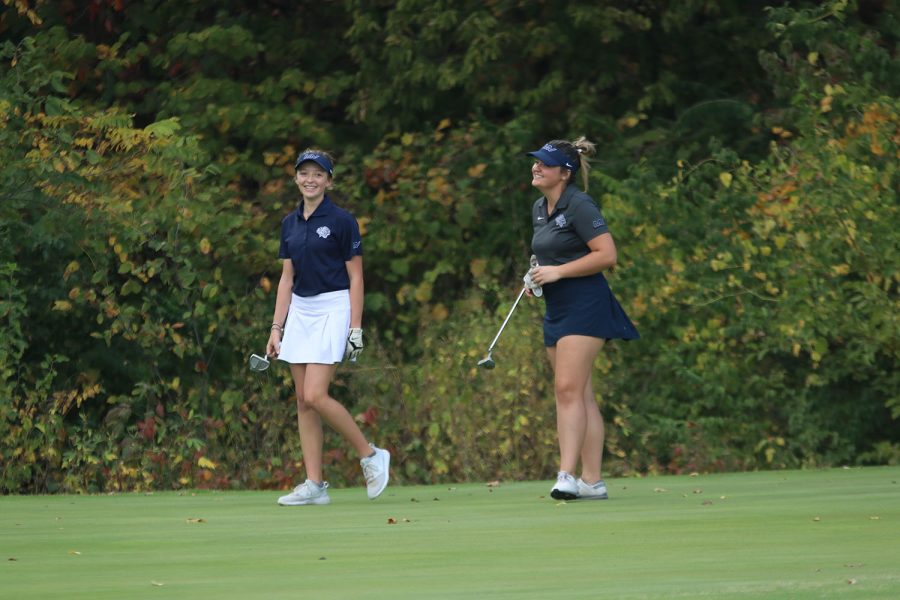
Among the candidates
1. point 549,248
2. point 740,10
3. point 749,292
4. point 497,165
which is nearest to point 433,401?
point 749,292

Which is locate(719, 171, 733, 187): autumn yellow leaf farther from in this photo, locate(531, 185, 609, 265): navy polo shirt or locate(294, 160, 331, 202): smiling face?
locate(294, 160, 331, 202): smiling face

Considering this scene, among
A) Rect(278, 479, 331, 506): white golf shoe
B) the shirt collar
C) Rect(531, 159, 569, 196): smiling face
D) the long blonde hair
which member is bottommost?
Rect(278, 479, 331, 506): white golf shoe

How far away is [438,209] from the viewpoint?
18.6 meters

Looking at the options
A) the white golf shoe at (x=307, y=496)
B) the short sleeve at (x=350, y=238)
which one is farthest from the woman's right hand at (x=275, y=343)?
the white golf shoe at (x=307, y=496)

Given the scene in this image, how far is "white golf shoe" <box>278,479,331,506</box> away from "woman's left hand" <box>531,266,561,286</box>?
190 centimetres

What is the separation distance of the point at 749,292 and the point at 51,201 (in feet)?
19.4

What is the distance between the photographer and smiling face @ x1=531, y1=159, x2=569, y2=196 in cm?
1041

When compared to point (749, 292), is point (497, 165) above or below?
above

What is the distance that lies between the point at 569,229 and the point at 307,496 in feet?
7.41

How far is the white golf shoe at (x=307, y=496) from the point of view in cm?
1099

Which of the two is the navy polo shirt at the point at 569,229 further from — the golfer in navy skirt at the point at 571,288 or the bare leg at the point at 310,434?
the bare leg at the point at 310,434

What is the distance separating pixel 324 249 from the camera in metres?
10.7

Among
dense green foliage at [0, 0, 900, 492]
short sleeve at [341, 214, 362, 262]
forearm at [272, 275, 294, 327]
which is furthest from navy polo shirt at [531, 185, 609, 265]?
dense green foliage at [0, 0, 900, 492]

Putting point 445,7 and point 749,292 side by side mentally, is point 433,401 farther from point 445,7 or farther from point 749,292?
point 445,7
